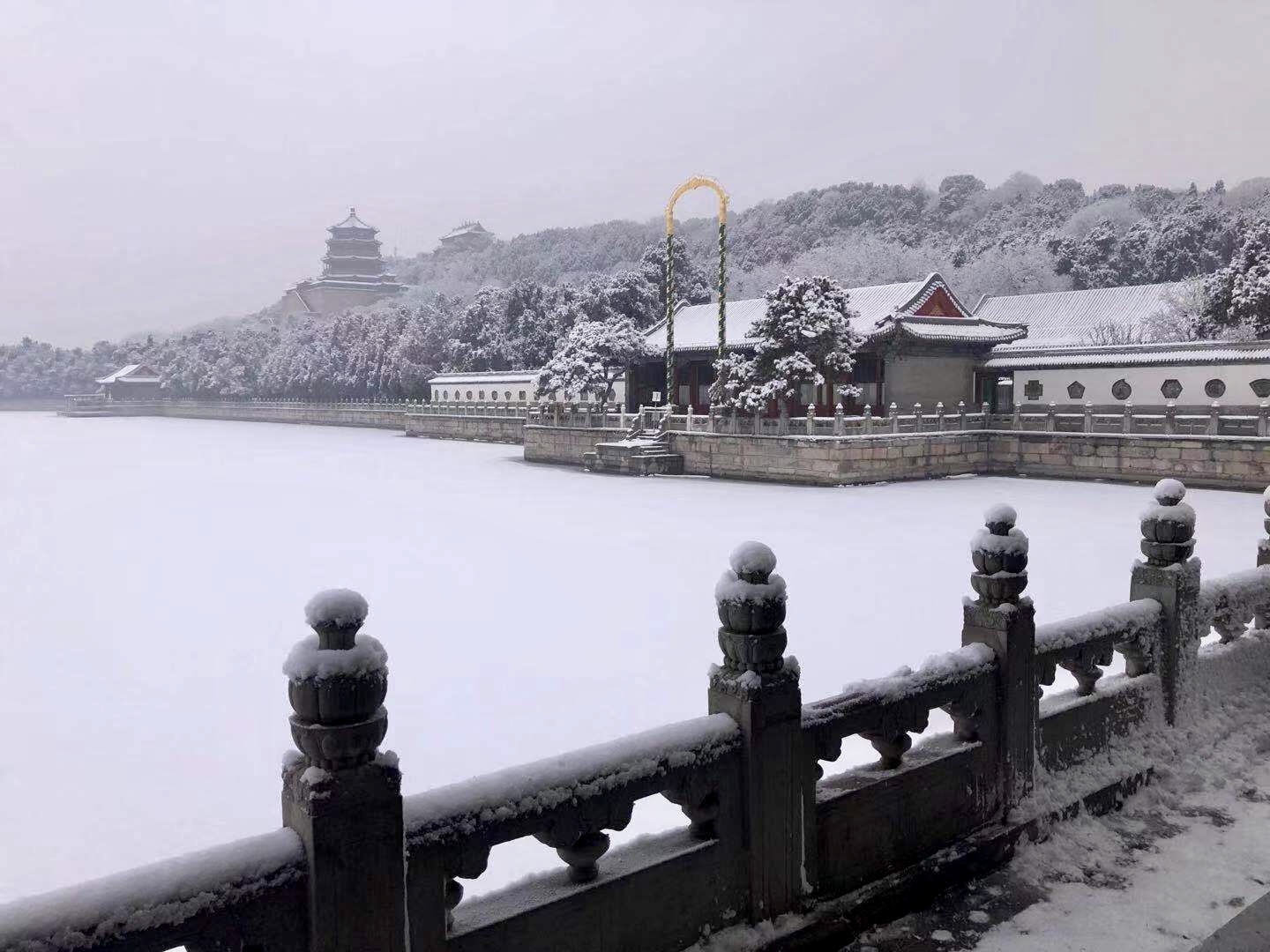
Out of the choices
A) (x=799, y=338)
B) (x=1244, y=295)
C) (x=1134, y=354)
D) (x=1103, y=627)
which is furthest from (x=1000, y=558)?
(x=1244, y=295)

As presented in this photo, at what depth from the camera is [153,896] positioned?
2066 mm

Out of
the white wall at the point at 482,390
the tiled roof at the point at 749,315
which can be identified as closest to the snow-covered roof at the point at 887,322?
the tiled roof at the point at 749,315

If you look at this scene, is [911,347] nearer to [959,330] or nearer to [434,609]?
Result: [959,330]

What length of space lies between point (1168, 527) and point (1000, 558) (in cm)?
153

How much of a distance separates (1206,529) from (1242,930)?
14.1 metres

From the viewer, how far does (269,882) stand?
2.22 metres

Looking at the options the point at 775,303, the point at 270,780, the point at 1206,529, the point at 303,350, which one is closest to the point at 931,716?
the point at 270,780

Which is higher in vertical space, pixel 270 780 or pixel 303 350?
pixel 303 350

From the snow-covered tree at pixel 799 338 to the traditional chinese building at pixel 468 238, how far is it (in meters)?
118

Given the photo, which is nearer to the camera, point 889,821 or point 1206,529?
point 889,821

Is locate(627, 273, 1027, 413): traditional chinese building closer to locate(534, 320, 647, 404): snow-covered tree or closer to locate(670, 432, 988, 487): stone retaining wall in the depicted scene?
locate(534, 320, 647, 404): snow-covered tree

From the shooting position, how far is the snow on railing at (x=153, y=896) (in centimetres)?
191

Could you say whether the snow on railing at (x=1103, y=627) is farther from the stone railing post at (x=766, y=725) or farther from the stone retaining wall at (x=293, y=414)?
the stone retaining wall at (x=293, y=414)

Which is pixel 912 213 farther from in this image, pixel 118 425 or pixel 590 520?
Result: pixel 590 520
